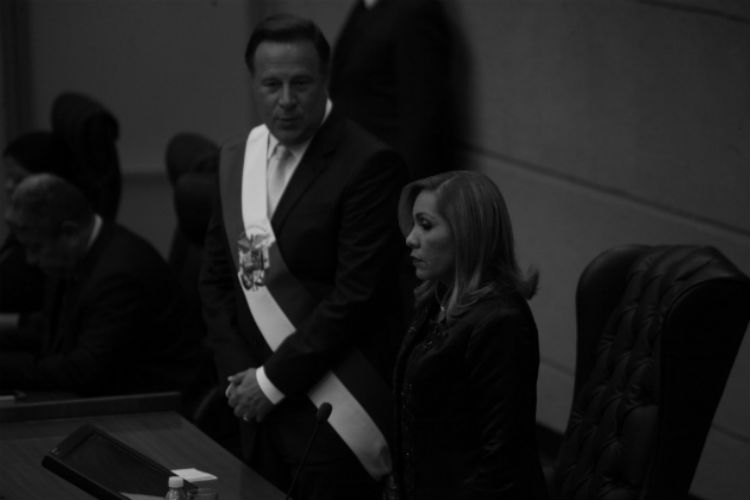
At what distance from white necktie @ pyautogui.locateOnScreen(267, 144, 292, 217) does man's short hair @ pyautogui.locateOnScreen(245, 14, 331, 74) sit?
184 mm

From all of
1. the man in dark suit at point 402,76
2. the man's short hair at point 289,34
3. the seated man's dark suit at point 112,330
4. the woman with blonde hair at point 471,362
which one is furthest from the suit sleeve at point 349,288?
the man in dark suit at point 402,76

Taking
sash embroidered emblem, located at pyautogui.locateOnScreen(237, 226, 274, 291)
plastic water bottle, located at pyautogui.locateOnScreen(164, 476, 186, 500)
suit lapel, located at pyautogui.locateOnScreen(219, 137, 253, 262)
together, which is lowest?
plastic water bottle, located at pyautogui.locateOnScreen(164, 476, 186, 500)

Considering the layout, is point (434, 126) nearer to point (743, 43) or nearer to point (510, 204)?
point (510, 204)

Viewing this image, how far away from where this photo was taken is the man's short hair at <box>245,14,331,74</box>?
10.4 ft

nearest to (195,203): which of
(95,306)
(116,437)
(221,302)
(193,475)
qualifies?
(95,306)

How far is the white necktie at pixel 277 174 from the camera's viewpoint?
324cm

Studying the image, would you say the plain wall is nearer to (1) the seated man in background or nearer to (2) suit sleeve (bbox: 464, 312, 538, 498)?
(1) the seated man in background

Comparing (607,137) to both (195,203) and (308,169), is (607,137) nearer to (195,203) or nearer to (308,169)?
(195,203)

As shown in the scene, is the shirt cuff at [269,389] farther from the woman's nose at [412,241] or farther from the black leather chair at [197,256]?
the woman's nose at [412,241]

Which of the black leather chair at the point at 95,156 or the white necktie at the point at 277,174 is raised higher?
the white necktie at the point at 277,174

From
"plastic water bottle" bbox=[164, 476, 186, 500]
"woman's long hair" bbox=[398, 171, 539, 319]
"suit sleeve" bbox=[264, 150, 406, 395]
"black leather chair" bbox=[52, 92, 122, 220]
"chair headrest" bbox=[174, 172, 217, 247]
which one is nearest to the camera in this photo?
"plastic water bottle" bbox=[164, 476, 186, 500]

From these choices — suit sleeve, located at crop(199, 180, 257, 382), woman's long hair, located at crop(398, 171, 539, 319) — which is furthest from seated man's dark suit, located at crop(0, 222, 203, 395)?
woman's long hair, located at crop(398, 171, 539, 319)

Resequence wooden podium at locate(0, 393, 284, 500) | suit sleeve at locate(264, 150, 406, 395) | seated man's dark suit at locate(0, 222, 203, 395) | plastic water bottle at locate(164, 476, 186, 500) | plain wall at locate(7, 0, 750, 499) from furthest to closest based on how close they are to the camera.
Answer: seated man's dark suit at locate(0, 222, 203, 395) → plain wall at locate(7, 0, 750, 499) → suit sleeve at locate(264, 150, 406, 395) → wooden podium at locate(0, 393, 284, 500) → plastic water bottle at locate(164, 476, 186, 500)

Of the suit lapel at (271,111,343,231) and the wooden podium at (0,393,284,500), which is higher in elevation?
the suit lapel at (271,111,343,231)
